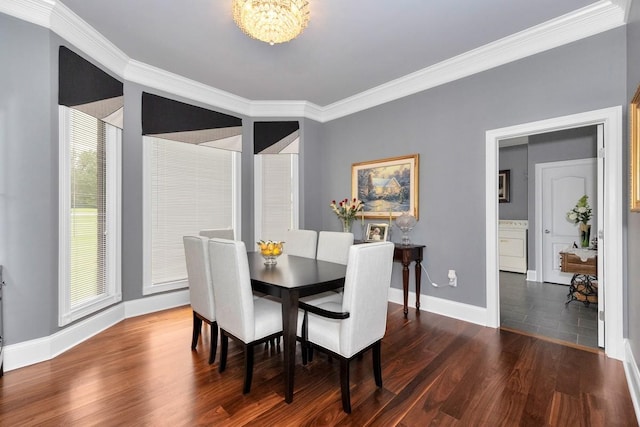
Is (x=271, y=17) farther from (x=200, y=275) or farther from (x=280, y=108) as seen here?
(x=280, y=108)

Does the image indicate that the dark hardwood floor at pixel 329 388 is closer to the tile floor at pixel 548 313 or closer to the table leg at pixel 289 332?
the table leg at pixel 289 332

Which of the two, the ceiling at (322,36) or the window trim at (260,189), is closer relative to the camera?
the ceiling at (322,36)

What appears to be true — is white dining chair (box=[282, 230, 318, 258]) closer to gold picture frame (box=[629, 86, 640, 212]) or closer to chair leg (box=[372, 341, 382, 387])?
chair leg (box=[372, 341, 382, 387])

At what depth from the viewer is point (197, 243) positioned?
2262mm

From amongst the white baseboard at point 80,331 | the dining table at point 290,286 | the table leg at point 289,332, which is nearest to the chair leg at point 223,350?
the dining table at point 290,286

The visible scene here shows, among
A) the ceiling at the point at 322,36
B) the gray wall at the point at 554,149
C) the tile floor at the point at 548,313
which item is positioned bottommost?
the tile floor at the point at 548,313

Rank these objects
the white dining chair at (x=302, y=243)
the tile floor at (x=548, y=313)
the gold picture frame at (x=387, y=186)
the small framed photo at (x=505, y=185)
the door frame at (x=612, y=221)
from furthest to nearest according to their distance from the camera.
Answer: the small framed photo at (x=505, y=185)
the gold picture frame at (x=387, y=186)
the white dining chair at (x=302, y=243)
the tile floor at (x=548, y=313)
the door frame at (x=612, y=221)

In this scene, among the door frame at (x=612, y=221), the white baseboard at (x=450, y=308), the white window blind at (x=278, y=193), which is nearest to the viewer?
the door frame at (x=612, y=221)

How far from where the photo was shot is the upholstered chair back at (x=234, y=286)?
6.13 feet

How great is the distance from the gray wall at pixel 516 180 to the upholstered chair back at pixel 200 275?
6.13 m

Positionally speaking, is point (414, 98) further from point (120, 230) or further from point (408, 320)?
point (120, 230)

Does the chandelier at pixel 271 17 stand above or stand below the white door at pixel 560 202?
above

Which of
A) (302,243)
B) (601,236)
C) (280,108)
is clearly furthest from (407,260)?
(280,108)

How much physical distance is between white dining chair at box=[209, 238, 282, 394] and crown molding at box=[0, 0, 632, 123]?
2281 mm
